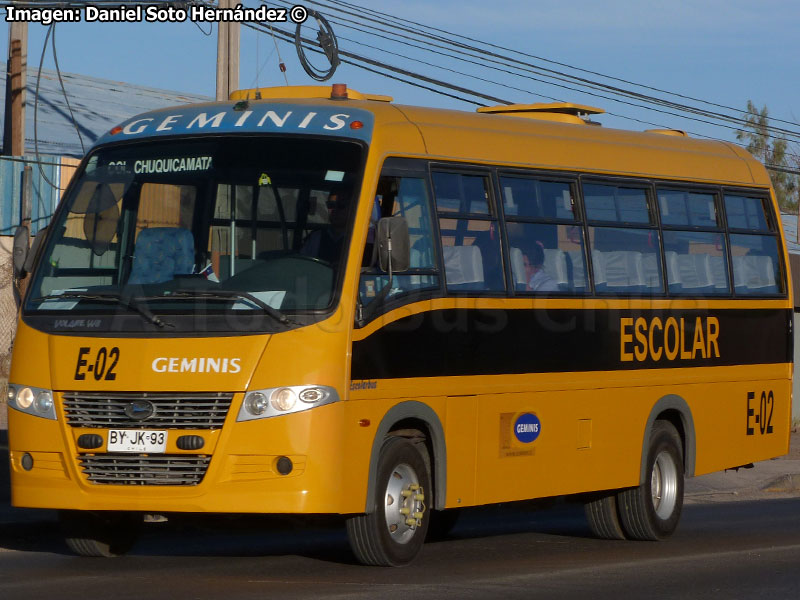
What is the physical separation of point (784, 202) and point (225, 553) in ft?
266

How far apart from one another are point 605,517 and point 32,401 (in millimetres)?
5175

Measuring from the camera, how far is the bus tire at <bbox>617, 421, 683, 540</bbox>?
12727 mm

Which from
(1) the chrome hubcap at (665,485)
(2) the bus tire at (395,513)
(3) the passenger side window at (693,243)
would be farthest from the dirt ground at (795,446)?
(2) the bus tire at (395,513)

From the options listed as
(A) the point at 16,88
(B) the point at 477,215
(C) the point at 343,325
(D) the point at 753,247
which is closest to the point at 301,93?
(B) the point at 477,215

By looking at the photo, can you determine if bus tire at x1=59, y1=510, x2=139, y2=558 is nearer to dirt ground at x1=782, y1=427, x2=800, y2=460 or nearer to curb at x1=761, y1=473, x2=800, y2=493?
curb at x1=761, y1=473, x2=800, y2=493

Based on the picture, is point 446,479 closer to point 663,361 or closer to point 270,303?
point 270,303

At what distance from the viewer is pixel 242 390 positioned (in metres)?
9.32

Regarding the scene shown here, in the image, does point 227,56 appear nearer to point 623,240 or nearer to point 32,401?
point 623,240

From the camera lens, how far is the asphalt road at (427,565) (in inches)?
360

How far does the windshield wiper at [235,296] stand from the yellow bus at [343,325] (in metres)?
0.01

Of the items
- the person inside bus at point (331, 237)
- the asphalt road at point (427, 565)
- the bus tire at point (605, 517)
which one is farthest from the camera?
the bus tire at point (605, 517)

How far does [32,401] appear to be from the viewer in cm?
980

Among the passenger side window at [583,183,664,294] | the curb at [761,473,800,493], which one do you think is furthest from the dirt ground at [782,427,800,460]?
the passenger side window at [583,183,664,294]

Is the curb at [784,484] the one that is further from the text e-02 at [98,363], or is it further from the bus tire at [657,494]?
the text e-02 at [98,363]
